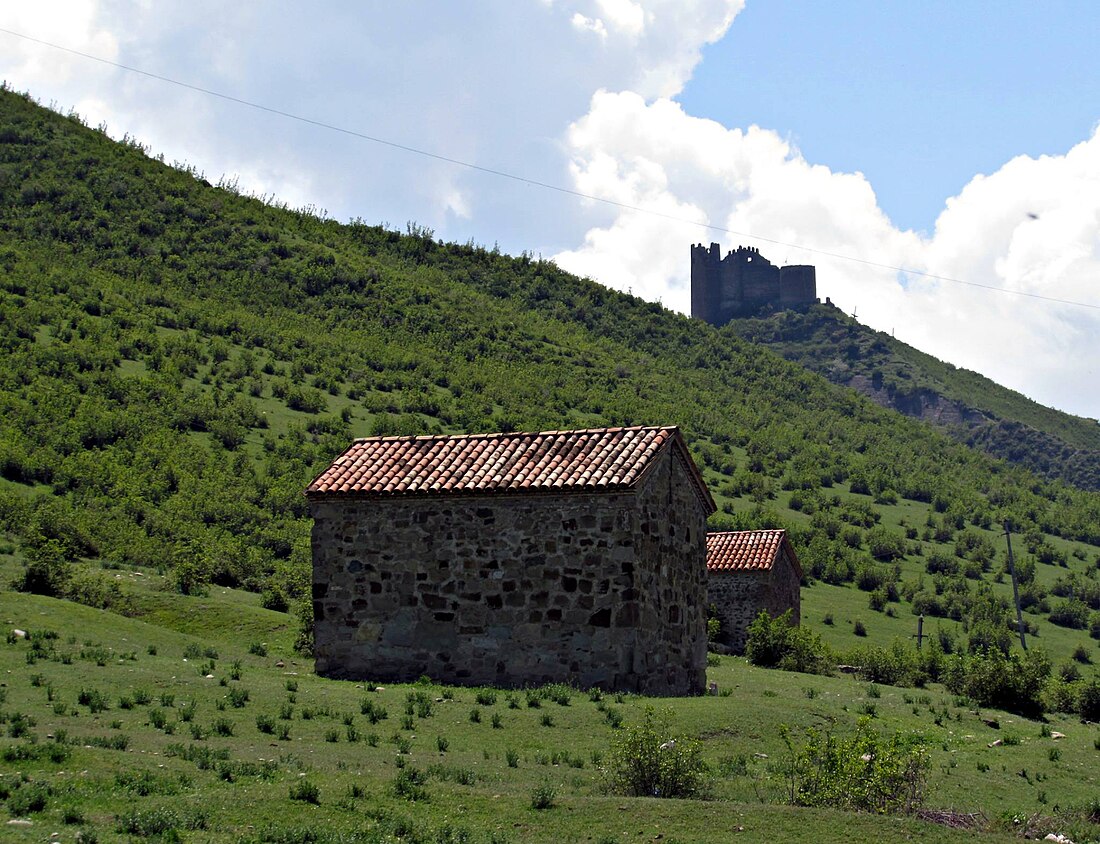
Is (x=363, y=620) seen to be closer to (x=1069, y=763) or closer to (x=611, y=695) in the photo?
(x=611, y=695)

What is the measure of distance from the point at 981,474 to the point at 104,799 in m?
83.9

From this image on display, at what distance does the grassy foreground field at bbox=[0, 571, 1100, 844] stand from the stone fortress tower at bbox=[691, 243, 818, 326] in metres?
131

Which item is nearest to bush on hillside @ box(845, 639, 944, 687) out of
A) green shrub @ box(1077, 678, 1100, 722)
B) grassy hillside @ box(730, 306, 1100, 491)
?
green shrub @ box(1077, 678, 1100, 722)

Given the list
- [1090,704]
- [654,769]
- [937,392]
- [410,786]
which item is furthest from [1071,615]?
[937,392]

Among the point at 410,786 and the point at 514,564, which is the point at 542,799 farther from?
the point at 514,564

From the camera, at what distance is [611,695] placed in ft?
64.1

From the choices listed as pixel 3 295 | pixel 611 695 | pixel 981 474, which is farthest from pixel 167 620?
pixel 981 474

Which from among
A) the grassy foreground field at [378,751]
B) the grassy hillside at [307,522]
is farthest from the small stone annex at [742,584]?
the grassy foreground field at [378,751]

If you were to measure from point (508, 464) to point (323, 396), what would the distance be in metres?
41.2

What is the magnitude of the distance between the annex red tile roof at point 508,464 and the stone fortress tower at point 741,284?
426ft

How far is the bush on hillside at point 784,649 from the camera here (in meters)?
31.2

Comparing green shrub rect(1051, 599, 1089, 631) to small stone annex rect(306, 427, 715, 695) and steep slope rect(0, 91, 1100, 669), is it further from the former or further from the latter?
small stone annex rect(306, 427, 715, 695)

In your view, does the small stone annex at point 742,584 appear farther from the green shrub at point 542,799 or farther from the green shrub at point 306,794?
the green shrub at point 306,794

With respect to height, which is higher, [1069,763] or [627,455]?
[627,455]
